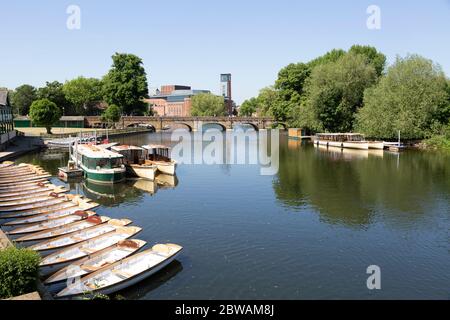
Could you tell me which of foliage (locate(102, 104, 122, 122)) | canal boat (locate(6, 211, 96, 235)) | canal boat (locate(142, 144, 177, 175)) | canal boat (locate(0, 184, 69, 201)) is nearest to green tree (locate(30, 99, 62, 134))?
foliage (locate(102, 104, 122, 122))

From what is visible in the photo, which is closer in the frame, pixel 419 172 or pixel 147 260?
pixel 147 260

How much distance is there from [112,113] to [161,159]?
2837 inches

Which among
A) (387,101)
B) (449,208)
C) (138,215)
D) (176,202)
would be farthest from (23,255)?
(387,101)

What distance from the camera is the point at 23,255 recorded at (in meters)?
12.6

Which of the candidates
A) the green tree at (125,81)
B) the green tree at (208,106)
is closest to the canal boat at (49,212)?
the green tree at (125,81)

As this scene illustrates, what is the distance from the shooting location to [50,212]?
26156 millimetres

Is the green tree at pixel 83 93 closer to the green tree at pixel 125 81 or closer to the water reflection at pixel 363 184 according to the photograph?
the green tree at pixel 125 81

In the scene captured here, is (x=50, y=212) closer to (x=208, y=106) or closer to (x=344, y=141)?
(x=344, y=141)

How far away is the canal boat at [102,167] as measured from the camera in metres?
41.0

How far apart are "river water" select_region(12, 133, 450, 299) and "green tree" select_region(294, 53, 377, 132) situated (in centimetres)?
4018

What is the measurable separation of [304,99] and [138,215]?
87681mm

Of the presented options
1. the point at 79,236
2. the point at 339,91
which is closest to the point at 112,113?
the point at 339,91

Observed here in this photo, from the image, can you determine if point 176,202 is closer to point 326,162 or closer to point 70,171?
point 70,171

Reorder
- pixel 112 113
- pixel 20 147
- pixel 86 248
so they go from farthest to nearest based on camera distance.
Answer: pixel 112 113 < pixel 20 147 < pixel 86 248
